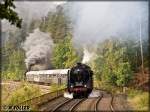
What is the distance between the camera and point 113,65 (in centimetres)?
1195

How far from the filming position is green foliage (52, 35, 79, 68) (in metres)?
12.3

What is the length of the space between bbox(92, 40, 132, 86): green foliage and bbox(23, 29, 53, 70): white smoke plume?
2132 mm

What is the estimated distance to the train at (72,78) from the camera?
1263 centimetres

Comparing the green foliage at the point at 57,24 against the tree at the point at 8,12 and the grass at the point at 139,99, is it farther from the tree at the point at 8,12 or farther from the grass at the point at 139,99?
the tree at the point at 8,12

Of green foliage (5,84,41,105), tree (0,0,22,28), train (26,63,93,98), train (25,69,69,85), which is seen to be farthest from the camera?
train (26,63,93,98)

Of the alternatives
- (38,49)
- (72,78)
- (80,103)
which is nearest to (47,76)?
(38,49)

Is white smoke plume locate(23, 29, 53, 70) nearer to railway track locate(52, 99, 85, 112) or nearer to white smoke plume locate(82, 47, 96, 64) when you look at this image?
white smoke plume locate(82, 47, 96, 64)

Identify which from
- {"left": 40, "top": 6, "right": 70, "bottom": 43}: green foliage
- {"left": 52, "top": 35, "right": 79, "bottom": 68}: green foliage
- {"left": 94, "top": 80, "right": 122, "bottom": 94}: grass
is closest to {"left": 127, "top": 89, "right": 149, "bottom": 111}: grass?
{"left": 94, "top": 80, "right": 122, "bottom": 94}: grass

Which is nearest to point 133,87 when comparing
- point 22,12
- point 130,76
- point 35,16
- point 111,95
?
point 130,76

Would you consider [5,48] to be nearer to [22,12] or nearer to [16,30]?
[16,30]

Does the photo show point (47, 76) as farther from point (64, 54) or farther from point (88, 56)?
point (88, 56)

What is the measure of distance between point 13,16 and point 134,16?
6200 millimetres

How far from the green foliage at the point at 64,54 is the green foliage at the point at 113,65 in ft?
3.27

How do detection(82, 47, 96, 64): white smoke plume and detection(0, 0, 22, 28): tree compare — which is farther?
detection(82, 47, 96, 64): white smoke plume
